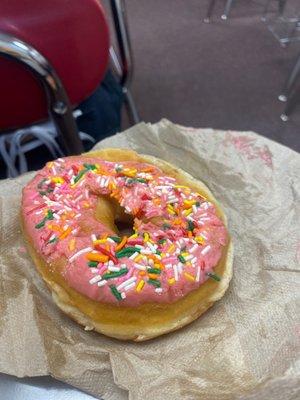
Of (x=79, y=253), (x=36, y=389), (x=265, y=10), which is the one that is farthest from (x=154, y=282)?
(x=265, y=10)

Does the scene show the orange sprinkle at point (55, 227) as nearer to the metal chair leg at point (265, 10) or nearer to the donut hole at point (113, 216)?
the donut hole at point (113, 216)

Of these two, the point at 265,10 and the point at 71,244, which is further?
the point at 265,10

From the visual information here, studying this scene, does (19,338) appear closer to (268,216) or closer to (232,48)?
(268,216)

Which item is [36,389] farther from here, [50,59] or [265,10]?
[265,10]

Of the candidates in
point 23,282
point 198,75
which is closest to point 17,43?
point 23,282

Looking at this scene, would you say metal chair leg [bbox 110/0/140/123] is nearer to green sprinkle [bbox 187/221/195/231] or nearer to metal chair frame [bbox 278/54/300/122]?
green sprinkle [bbox 187/221/195/231]
